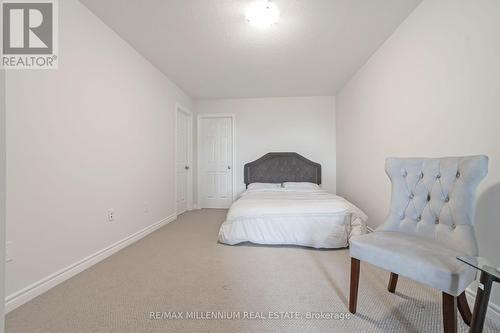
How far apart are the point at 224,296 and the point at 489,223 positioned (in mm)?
1762

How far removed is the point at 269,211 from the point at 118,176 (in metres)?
1.72

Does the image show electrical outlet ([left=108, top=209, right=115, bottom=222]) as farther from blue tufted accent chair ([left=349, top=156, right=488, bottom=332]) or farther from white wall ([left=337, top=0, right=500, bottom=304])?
white wall ([left=337, top=0, right=500, bottom=304])

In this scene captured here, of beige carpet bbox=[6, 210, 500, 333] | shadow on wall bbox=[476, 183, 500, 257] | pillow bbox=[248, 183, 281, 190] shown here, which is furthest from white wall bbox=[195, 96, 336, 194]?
shadow on wall bbox=[476, 183, 500, 257]

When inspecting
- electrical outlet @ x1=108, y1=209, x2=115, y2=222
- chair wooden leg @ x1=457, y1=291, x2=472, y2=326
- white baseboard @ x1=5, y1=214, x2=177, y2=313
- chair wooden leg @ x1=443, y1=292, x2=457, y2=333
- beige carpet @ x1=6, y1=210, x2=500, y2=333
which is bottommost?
beige carpet @ x1=6, y1=210, x2=500, y2=333

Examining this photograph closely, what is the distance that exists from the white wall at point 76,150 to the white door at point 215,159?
1749 millimetres

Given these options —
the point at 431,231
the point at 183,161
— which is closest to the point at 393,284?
the point at 431,231

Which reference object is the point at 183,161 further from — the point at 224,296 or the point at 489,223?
the point at 489,223

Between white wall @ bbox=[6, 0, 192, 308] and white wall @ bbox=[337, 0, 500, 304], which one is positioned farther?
white wall @ bbox=[6, 0, 192, 308]

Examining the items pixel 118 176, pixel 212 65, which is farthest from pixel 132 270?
pixel 212 65

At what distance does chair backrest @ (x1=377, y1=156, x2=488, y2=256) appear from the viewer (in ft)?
3.85

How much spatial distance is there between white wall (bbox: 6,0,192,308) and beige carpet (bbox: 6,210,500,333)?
34cm

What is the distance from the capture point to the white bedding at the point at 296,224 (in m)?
2.41

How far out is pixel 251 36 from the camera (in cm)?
240

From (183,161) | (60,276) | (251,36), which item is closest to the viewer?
(60,276)
